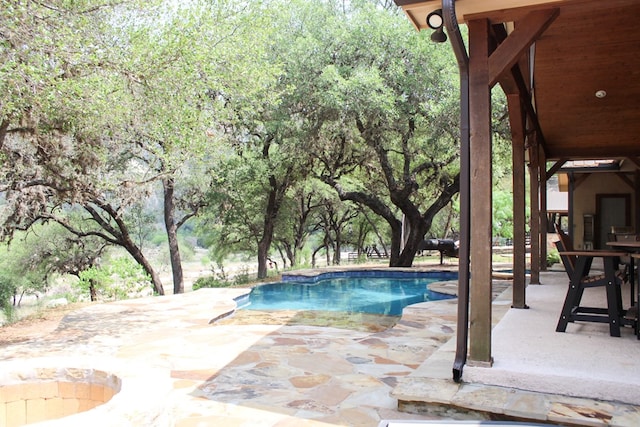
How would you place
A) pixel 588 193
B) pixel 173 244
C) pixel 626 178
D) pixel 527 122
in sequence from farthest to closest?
pixel 588 193 → pixel 173 244 → pixel 626 178 → pixel 527 122

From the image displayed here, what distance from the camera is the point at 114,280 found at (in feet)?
33.9

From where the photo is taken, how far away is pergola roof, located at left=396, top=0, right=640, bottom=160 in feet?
11.3

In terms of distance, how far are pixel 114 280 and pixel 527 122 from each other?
810cm

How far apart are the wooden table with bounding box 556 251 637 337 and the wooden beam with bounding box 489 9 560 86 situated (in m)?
1.83

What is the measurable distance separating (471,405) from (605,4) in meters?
2.65

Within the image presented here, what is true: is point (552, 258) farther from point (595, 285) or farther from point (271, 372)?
point (271, 372)

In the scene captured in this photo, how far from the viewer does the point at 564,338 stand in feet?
14.1

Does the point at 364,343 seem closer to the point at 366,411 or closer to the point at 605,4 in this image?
the point at 366,411

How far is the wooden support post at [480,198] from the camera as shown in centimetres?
343

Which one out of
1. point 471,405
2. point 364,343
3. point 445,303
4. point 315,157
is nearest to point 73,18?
point 364,343

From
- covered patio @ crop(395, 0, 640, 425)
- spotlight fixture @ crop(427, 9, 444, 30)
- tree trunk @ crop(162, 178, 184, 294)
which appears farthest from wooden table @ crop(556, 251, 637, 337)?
tree trunk @ crop(162, 178, 184, 294)

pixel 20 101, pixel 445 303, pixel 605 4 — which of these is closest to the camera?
pixel 605 4

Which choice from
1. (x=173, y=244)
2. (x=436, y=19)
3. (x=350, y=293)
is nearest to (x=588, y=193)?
(x=350, y=293)

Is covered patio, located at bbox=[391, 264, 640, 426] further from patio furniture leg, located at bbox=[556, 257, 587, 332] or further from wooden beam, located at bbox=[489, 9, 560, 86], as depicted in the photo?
wooden beam, located at bbox=[489, 9, 560, 86]
